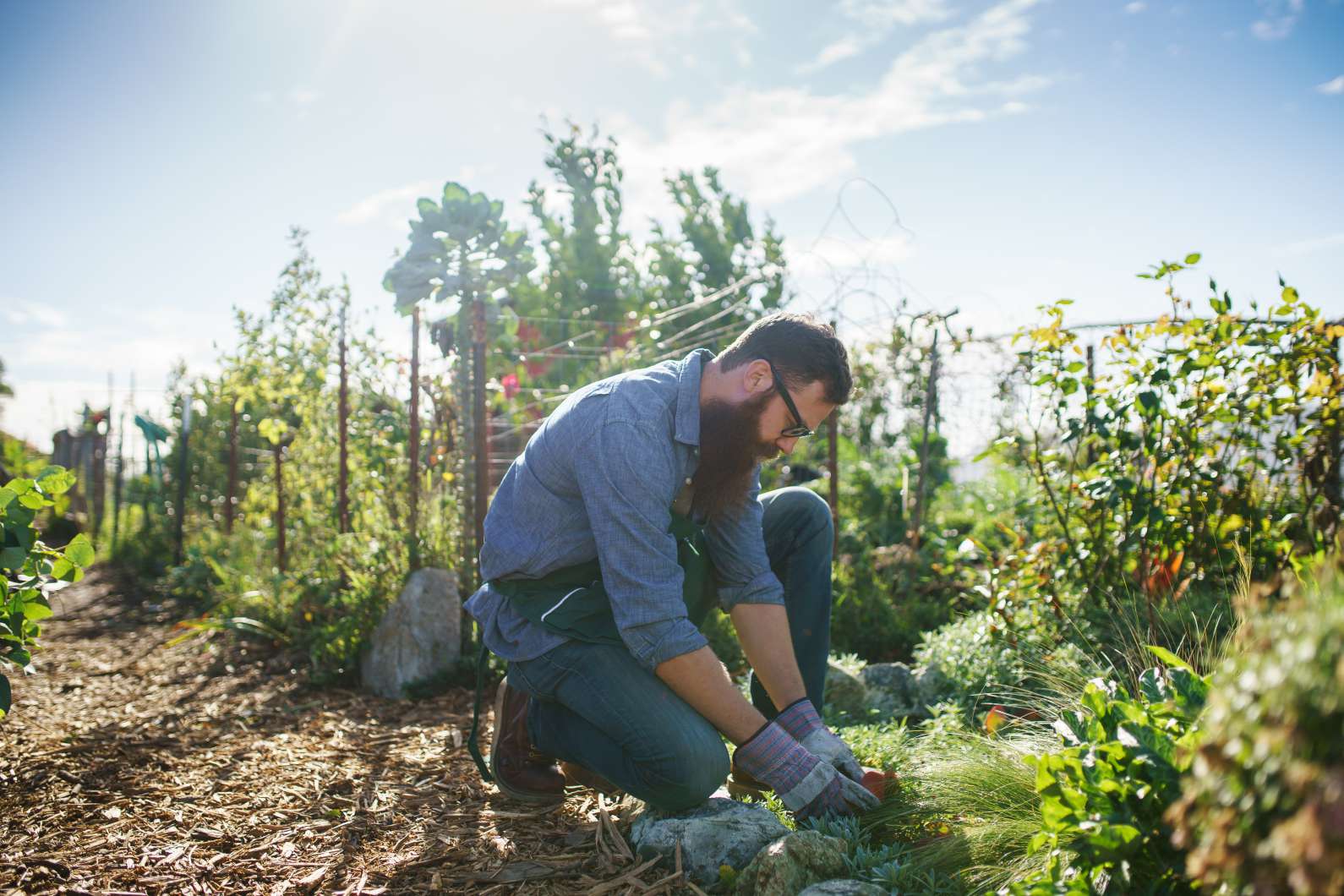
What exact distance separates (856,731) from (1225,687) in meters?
1.70

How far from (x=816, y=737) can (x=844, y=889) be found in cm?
64

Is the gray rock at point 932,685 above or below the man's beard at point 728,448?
below

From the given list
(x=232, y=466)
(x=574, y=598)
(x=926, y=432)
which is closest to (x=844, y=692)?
(x=574, y=598)

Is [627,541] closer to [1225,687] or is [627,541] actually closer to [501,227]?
[1225,687]

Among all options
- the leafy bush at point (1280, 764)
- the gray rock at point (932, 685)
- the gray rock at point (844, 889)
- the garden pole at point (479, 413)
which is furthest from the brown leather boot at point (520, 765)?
the leafy bush at point (1280, 764)

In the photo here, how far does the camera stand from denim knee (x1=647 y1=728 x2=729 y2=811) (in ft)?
6.72

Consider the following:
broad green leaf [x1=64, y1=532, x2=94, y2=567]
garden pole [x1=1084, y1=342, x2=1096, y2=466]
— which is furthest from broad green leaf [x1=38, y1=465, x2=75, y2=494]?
garden pole [x1=1084, y1=342, x2=1096, y2=466]

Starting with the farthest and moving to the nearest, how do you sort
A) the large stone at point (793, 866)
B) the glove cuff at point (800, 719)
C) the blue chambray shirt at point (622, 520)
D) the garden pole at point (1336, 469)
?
1. the garden pole at point (1336, 469)
2. the glove cuff at point (800, 719)
3. the blue chambray shirt at point (622, 520)
4. the large stone at point (793, 866)

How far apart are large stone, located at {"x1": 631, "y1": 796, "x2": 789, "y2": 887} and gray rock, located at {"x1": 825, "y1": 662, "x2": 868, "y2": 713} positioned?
0.98 metres

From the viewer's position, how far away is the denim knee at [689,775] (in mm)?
2047

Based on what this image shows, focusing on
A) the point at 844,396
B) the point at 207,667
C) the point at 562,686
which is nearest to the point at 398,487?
the point at 207,667

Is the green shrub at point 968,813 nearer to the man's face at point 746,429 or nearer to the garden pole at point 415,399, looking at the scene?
the man's face at point 746,429

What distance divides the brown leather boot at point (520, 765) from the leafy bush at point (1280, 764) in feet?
5.94

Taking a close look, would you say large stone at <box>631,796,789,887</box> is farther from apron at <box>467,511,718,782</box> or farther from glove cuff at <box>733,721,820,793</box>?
apron at <box>467,511,718,782</box>
